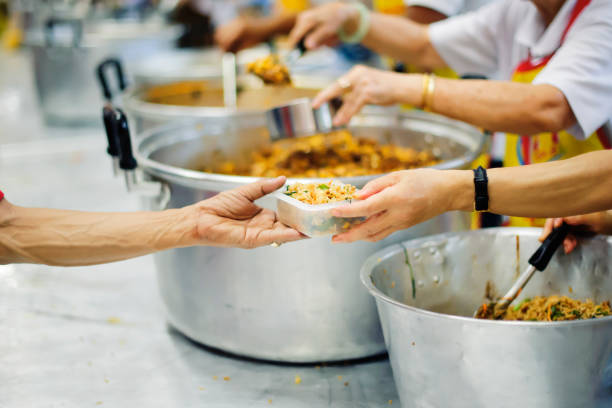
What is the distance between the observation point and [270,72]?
1954 millimetres

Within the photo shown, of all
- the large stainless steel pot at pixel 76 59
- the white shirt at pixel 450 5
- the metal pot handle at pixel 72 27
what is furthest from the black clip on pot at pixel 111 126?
the metal pot handle at pixel 72 27

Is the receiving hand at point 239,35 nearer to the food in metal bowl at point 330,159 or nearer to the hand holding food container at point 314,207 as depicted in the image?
the food in metal bowl at point 330,159

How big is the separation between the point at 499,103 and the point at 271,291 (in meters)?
0.75

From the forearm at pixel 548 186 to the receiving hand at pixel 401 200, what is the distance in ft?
0.09

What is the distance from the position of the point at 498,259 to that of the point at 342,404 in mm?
518

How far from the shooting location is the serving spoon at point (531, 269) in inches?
51.9

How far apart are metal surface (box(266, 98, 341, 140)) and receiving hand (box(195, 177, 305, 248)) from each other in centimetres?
49

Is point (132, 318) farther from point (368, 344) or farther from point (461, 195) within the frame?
point (461, 195)

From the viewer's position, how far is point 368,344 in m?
1.54

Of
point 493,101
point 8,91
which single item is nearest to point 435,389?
point 493,101

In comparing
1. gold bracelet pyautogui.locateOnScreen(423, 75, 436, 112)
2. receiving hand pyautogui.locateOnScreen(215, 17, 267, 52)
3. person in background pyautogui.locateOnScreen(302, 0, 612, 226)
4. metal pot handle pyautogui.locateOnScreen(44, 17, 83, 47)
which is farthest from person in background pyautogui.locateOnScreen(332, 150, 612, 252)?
metal pot handle pyautogui.locateOnScreen(44, 17, 83, 47)

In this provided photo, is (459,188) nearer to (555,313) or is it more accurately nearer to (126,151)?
(555,313)

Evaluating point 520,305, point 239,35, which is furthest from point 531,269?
point 239,35

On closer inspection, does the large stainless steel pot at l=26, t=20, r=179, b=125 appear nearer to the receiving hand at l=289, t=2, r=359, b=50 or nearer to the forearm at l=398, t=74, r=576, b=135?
the receiving hand at l=289, t=2, r=359, b=50
